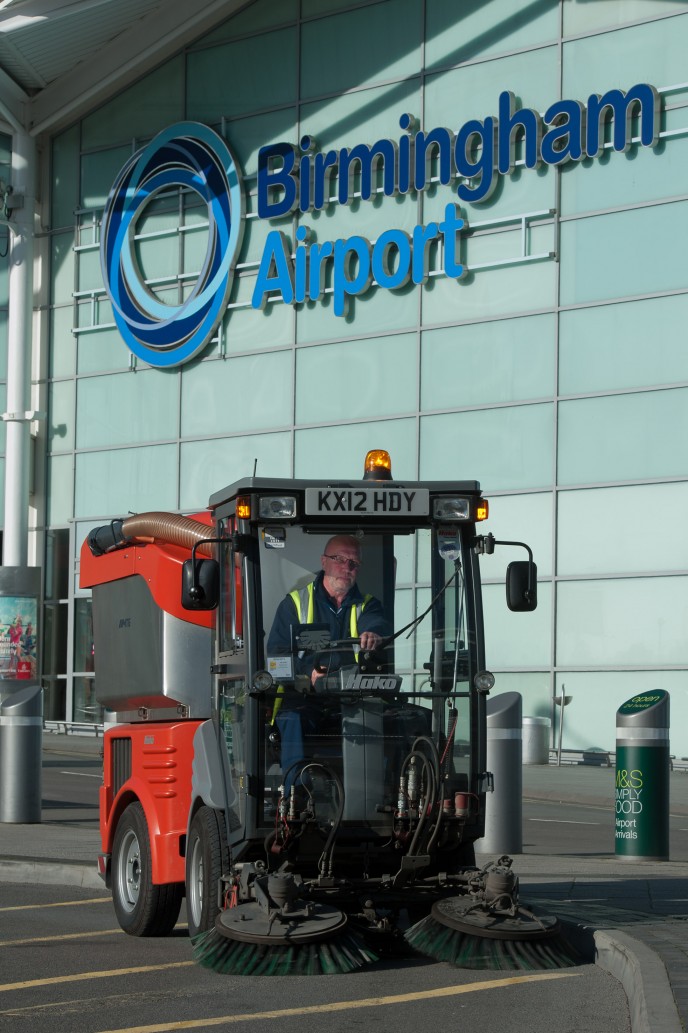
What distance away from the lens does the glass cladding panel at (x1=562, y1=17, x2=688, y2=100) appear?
25.2 metres

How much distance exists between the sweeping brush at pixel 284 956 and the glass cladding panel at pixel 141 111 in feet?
83.5

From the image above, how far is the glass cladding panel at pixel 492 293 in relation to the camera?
86.2ft

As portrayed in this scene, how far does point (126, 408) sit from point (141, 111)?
18.8 ft

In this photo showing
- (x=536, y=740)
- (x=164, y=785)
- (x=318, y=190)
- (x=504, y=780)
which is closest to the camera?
(x=164, y=785)

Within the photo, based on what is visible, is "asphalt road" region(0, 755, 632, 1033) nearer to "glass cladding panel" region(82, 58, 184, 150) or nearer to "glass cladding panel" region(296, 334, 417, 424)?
"glass cladding panel" region(296, 334, 417, 424)

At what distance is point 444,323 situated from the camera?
2738cm

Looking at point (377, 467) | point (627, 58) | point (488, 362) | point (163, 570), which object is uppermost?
point (627, 58)

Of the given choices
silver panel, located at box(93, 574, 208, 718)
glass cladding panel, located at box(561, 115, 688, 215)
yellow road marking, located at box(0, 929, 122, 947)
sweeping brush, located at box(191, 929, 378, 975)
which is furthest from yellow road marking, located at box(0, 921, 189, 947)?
glass cladding panel, located at box(561, 115, 688, 215)

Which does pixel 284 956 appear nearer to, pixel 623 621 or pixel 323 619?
pixel 323 619

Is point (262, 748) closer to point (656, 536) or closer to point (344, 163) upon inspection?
point (656, 536)

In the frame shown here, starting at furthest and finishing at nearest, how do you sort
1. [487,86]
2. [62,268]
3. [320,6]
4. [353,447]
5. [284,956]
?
[62,268] < [320,6] < [353,447] < [487,86] < [284,956]

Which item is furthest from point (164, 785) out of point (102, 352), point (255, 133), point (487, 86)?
point (102, 352)

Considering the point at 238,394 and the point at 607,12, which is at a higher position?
the point at 607,12

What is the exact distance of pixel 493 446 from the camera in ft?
87.9
